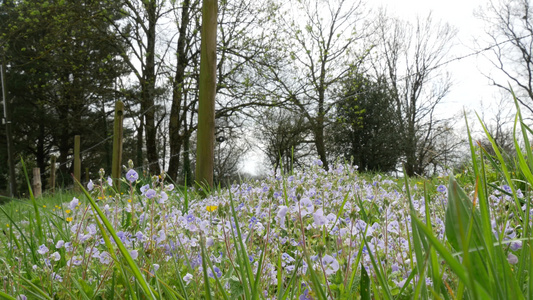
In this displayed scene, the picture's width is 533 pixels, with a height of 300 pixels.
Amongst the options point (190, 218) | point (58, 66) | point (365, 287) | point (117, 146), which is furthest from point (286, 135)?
point (365, 287)

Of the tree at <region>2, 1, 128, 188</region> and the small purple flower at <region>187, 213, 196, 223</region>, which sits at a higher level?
the tree at <region>2, 1, 128, 188</region>

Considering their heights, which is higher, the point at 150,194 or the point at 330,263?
the point at 150,194

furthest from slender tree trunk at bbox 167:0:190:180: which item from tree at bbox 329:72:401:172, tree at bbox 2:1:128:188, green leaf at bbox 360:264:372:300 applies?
green leaf at bbox 360:264:372:300

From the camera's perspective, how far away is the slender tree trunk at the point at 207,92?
6.02 metres

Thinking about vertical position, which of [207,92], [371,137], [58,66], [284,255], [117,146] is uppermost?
[58,66]

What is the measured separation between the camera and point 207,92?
6.06 m

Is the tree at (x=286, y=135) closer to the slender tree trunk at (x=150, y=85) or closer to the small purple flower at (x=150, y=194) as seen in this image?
the slender tree trunk at (x=150, y=85)

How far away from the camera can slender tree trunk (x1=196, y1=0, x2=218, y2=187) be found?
6.02m

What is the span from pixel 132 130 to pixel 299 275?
2522cm

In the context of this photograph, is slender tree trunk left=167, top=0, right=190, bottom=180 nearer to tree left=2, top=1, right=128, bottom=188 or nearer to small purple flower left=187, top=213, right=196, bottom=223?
tree left=2, top=1, right=128, bottom=188

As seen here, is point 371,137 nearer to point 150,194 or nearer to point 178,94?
point 178,94

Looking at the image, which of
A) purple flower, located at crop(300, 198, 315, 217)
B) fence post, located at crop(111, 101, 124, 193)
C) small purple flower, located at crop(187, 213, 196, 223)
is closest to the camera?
purple flower, located at crop(300, 198, 315, 217)

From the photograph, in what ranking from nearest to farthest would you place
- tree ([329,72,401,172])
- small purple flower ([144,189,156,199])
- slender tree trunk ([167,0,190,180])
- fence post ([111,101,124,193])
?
small purple flower ([144,189,156,199]) → fence post ([111,101,124,193]) → slender tree trunk ([167,0,190,180]) → tree ([329,72,401,172])

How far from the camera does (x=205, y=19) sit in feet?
19.7
